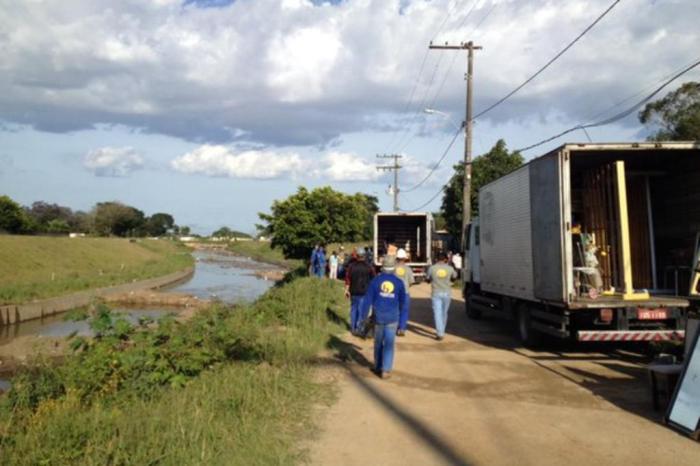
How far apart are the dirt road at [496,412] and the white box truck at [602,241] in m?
0.84

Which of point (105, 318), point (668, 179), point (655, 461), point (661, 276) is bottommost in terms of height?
point (655, 461)

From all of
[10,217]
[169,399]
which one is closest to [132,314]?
[169,399]

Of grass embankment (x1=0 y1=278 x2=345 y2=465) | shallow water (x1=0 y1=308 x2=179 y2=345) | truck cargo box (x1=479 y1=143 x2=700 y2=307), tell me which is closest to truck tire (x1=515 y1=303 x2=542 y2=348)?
truck cargo box (x1=479 y1=143 x2=700 y2=307)

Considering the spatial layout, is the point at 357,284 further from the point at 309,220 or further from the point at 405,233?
the point at 309,220

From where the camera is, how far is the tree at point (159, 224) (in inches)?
5894

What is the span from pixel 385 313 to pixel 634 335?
150 inches

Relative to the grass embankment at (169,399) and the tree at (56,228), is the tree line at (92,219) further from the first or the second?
the grass embankment at (169,399)

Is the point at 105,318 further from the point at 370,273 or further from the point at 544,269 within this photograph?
the point at 544,269

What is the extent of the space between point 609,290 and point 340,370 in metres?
4.80

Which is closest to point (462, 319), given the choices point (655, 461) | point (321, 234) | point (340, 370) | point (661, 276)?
point (661, 276)

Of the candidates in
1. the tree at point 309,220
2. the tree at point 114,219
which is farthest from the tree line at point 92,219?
the tree at point 309,220

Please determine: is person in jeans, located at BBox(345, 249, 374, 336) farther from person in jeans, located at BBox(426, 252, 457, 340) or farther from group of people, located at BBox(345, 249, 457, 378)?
person in jeans, located at BBox(426, 252, 457, 340)

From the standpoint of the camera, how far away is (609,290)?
1073 cm

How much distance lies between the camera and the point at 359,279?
500 inches
